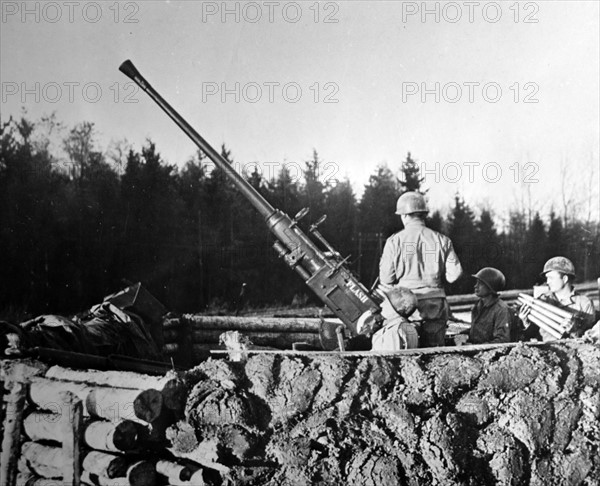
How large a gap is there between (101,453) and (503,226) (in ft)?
95.0

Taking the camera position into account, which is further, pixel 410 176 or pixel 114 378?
pixel 410 176

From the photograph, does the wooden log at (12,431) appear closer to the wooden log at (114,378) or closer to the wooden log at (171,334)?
Result: the wooden log at (114,378)

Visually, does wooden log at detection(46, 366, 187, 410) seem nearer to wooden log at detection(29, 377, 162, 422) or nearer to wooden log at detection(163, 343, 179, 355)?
wooden log at detection(29, 377, 162, 422)

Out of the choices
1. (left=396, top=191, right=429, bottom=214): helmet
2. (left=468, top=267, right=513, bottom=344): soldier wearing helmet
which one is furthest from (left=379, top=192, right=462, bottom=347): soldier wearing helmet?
(left=468, top=267, right=513, bottom=344): soldier wearing helmet

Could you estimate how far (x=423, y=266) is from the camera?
5.43m

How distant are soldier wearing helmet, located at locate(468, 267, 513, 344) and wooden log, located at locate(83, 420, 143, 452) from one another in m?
3.73

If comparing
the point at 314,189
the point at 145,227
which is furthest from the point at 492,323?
the point at 314,189

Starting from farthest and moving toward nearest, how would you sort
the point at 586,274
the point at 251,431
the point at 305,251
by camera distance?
the point at 586,274, the point at 305,251, the point at 251,431

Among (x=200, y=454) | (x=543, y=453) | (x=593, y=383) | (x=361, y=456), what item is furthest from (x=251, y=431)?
(x=593, y=383)

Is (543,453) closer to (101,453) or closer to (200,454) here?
(200,454)

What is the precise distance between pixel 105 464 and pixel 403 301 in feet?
8.27

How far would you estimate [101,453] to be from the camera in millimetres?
3961

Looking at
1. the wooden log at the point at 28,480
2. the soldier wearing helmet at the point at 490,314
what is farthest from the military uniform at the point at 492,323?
the wooden log at the point at 28,480

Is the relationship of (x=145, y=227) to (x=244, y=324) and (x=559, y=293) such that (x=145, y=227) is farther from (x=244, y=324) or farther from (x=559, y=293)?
(x=559, y=293)
